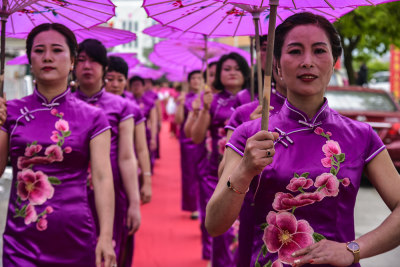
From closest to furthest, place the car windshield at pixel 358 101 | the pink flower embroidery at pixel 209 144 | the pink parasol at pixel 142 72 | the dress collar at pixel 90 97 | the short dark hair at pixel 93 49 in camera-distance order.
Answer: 1. the short dark hair at pixel 93 49
2. the dress collar at pixel 90 97
3. the pink flower embroidery at pixel 209 144
4. the pink parasol at pixel 142 72
5. the car windshield at pixel 358 101

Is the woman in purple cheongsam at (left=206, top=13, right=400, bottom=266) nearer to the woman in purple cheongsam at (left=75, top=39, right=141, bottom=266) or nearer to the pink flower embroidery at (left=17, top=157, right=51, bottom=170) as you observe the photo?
the pink flower embroidery at (left=17, top=157, right=51, bottom=170)

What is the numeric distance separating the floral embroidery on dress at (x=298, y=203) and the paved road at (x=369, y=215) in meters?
2.90

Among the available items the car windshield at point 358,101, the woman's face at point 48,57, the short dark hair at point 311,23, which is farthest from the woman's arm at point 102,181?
the car windshield at point 358,101

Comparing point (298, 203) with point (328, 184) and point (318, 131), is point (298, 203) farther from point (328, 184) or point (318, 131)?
point (318, 131)

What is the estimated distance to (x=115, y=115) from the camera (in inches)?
149

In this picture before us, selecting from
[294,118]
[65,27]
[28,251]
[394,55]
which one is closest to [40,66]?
[65,27]

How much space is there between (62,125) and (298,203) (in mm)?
1365

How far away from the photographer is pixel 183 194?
7449mm

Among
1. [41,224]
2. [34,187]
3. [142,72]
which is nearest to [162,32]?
[34,187]

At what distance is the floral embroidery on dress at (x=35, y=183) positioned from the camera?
2600 millimetres

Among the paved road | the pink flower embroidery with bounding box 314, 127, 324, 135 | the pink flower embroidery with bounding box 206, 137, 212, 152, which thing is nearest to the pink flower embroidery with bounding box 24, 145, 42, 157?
the pink flower embroidery with bounding box 314, 127, 324, 135

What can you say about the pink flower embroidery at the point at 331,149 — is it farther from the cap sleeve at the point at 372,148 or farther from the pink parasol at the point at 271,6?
the pink parasol at the point at 271,6

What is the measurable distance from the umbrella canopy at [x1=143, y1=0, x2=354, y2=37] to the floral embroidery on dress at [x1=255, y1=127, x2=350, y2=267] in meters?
0.87

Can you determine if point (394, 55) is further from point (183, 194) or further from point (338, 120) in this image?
point (338, 120)
